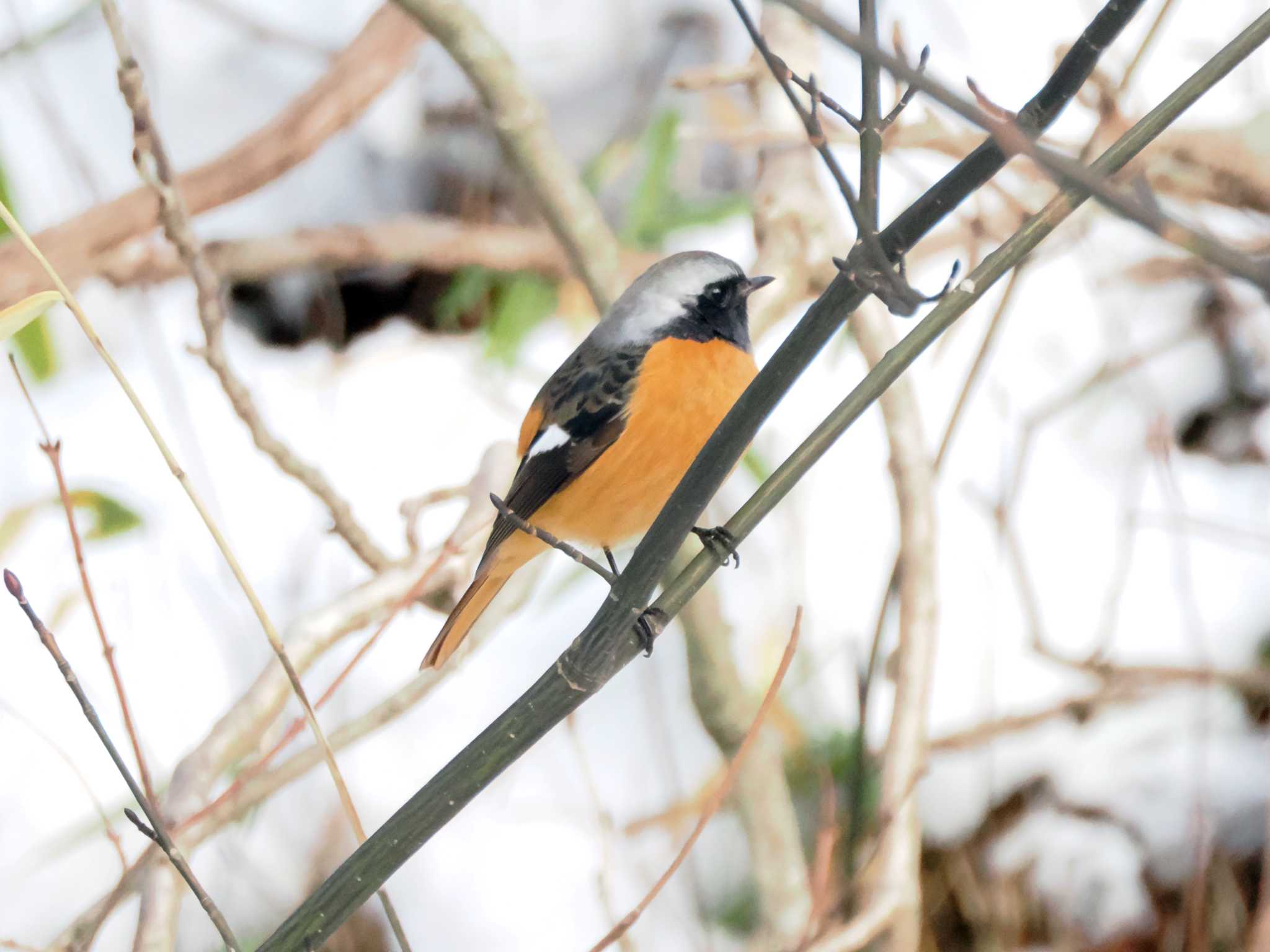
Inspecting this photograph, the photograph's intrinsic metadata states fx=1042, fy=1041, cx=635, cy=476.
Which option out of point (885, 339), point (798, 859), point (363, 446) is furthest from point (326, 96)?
point (798, 859)

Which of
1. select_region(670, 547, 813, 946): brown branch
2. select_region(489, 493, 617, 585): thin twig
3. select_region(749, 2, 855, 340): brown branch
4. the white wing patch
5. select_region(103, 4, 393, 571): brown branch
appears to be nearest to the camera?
select_region(489, 493, 617, 585): thin twig

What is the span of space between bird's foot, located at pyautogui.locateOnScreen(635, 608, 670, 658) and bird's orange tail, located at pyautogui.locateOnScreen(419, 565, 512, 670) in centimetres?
34

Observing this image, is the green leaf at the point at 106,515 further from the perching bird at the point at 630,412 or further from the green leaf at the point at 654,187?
the green leaf at the point at 654,187

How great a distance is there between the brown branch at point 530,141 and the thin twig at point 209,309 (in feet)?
1.19

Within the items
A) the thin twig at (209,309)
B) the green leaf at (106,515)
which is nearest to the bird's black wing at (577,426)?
the thin twig at (209,309)

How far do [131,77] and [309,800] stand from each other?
Answer: 1.01 meters

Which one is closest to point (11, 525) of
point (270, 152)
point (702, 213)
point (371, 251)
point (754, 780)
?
point (270, 152)

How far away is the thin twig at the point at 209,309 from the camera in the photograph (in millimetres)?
668

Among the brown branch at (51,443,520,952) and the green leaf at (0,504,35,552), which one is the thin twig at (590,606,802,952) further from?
the green leaf at (0,504,35,552)

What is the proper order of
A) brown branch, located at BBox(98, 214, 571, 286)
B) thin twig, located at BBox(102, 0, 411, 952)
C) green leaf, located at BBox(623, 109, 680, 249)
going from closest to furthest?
1. thin twig, located at BBox(102, 0, 411, 952)
2. brown branch, located at BBox(98, 214, 571, 286)
3. green leaf, located at BBox(623, 109, 680, 249)

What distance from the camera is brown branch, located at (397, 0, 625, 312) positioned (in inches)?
48.3

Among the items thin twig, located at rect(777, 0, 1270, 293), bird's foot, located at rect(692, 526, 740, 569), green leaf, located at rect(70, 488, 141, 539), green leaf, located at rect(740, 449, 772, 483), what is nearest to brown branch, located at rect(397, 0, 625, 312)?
green leaf, located at rect(740, 449, 772, 483)

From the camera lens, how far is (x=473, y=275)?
1.82 meters

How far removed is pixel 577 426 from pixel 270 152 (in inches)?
31.9
